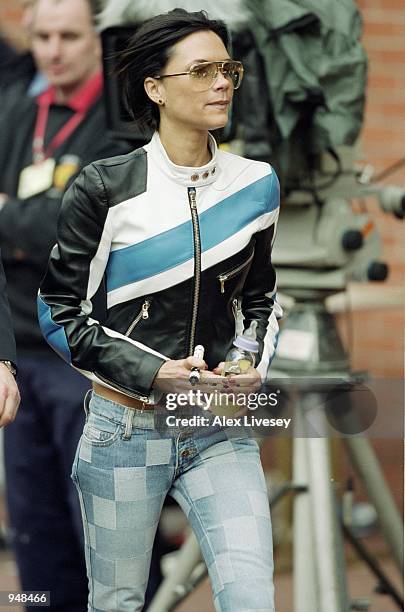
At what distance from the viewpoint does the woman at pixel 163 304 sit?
3.11 metres

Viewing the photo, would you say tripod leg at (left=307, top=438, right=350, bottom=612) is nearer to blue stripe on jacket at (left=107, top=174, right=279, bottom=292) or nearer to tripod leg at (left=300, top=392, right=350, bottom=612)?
tripod leg at (left=300, top=392, right=350, bottom=612)

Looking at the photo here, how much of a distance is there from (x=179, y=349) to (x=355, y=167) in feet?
4.33

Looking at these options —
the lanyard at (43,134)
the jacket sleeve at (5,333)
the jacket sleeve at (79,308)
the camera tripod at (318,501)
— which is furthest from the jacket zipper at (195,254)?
the lanyard at (43,134)

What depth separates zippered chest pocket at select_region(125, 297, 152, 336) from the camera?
124 inches

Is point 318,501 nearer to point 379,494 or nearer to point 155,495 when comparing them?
point 379,494

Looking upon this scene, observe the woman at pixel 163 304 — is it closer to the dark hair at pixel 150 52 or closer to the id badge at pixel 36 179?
the dark hair at pixel 150 52

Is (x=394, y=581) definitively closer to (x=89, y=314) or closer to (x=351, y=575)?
(x=351, y=575)

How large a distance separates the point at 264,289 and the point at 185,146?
1.19ft

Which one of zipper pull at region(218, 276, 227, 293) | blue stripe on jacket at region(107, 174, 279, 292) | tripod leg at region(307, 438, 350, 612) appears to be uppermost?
blue stripe on jacket at region(107, 174, 279, 292)

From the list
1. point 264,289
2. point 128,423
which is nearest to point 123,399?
point 128,423

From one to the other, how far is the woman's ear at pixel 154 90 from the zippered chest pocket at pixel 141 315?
411 millimetres

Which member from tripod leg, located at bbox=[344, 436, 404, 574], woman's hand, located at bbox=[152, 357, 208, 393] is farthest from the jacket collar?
tripod leg, located at bbox=[344, 436, 404, 574]

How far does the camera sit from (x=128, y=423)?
3.17m

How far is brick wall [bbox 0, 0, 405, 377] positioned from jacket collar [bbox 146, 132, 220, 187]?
7.79ft
